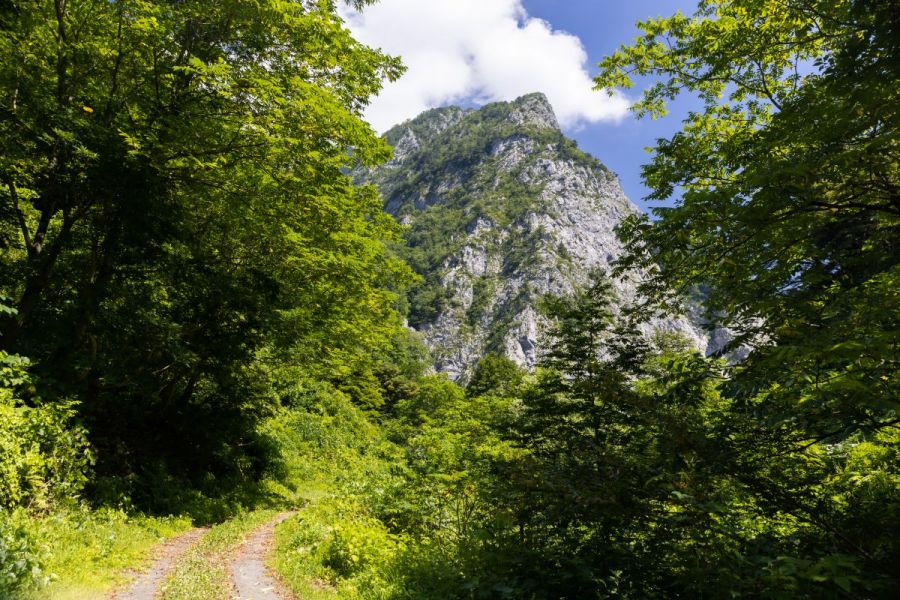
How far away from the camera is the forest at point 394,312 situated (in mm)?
4289

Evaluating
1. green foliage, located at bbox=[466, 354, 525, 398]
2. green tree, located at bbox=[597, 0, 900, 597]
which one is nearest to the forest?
green tree, located at bbox=[597, 0, 900, 597]

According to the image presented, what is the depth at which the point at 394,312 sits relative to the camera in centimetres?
1622

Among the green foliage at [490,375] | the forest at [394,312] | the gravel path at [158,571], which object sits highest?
the green foliage at [490,375]

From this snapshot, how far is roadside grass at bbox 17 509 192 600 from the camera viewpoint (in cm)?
620

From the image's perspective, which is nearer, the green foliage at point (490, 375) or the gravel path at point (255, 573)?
the gravel path at point (255, 573)

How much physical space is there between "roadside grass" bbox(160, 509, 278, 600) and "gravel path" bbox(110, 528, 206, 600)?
147mm

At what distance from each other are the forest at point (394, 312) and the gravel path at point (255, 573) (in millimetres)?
350

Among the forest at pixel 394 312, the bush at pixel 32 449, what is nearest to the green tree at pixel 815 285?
the forest at pixel 394 312

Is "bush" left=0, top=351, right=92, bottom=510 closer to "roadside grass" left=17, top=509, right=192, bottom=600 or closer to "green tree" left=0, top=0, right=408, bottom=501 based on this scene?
"roadside grass" left=17, top=509, right=192, bottom=600

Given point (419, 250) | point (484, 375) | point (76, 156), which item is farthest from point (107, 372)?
point (419, 250)

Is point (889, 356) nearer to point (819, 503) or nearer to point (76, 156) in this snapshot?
point (819, 503)

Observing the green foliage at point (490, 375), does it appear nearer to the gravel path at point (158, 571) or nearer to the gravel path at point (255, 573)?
the gravel path at point (255, 573)

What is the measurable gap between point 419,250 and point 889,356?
18856cm

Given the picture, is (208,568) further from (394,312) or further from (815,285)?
(815,285)
